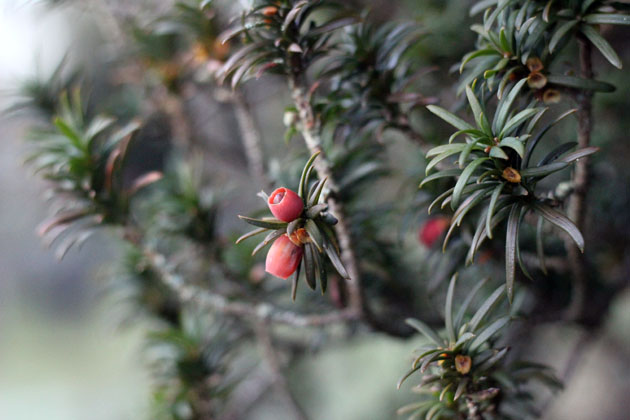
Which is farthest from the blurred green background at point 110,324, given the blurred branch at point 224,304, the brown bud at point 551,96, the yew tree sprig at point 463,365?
the brown bud at point 551,96

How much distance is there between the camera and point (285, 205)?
550 mm

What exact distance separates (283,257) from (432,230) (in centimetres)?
43

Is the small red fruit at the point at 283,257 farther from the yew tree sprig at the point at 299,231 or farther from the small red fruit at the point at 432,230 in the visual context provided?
the small red fruit at the point at 432,230

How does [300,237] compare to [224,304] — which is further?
[224,304]

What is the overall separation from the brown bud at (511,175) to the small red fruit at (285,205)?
230mm

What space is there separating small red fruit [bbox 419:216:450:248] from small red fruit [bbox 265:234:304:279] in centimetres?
41

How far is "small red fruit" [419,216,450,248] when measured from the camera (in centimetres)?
91

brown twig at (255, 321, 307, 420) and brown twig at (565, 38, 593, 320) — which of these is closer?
brown twig at (565, 38, 593, 320)


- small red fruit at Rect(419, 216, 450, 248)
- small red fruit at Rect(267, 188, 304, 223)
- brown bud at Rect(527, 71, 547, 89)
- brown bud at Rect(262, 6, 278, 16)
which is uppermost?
brown bud at Rect(262, 6, 278, 16)

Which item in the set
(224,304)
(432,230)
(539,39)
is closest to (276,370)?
(224,304)

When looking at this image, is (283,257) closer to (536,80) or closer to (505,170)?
(505,170)

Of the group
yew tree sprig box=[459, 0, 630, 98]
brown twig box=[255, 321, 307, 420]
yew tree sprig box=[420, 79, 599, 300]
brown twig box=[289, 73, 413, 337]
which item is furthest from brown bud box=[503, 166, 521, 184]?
brown twig box=[255, 321, 307, 420]

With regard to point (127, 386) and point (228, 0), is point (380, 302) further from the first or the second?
point (127, 386)

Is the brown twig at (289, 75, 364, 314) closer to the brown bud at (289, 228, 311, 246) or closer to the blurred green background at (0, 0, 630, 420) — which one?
the brown bud at (289, 228, 311, 246)
